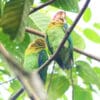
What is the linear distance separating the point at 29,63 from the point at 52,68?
6cm

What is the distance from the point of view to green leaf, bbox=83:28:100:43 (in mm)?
903

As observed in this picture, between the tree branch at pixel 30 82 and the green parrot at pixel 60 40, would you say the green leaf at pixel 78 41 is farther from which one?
the tree branch at pixel 30 82

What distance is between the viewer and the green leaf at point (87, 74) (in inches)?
29.7

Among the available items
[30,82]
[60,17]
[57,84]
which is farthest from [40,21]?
[30,82]

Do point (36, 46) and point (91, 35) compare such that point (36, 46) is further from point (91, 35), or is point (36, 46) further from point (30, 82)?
point (30, 82)

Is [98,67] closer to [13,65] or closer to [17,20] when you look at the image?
[17,20]

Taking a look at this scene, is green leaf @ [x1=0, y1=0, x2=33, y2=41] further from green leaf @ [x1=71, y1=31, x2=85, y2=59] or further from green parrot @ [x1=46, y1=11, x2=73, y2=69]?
green leaf @ [x1=71, y1=31, x2=85, y2=59]

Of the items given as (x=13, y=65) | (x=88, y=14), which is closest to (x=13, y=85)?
(x=88, y=14)

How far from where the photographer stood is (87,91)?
2.73 ft

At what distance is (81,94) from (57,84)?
0.21 ft

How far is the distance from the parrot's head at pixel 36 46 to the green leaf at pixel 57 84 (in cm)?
9

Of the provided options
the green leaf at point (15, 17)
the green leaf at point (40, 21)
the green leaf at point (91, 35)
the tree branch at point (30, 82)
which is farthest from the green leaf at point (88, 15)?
the tree branch at point (30, 82)

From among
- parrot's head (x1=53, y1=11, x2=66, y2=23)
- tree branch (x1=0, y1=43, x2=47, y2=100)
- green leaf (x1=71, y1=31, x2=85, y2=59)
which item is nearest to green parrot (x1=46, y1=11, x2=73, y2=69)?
parrot's head (x1=53, y1=11, x2=66, y2=23)

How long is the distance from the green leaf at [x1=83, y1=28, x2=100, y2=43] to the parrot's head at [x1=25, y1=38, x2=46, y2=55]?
0.20m
